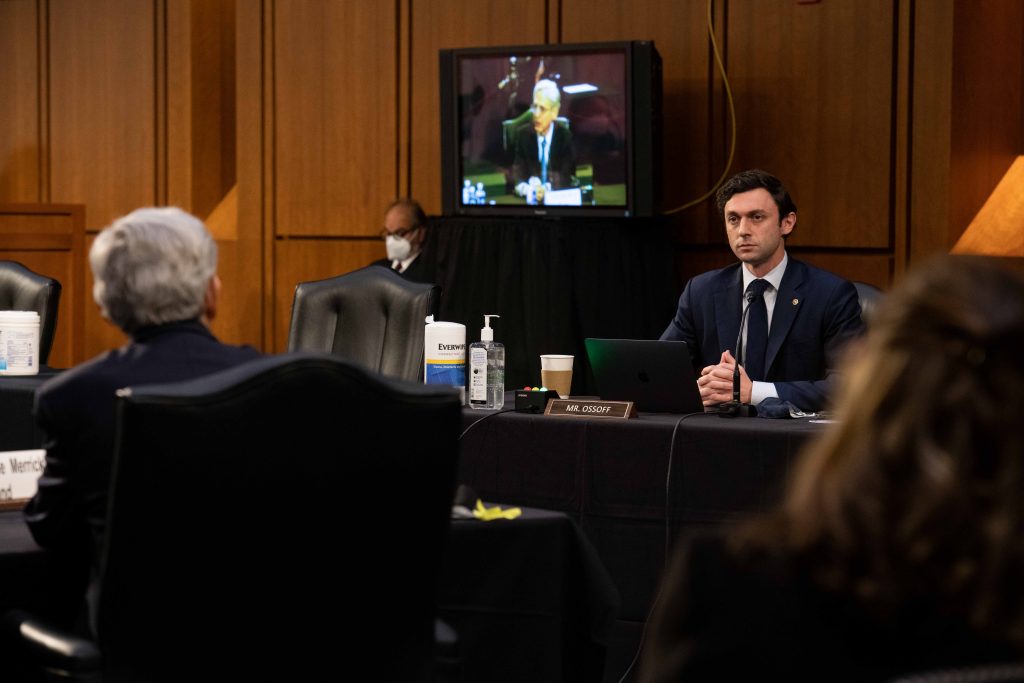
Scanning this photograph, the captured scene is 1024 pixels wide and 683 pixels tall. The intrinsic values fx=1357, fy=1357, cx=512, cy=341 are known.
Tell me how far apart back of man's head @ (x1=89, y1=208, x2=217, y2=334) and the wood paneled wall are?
4.25 m

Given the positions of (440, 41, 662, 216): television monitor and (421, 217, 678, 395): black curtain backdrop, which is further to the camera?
(421, 217, 678, 395): black curtain backdrop

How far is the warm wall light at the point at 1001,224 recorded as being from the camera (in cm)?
549

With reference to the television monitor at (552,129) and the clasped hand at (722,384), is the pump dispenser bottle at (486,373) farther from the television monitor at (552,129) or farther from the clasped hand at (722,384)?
the television monitor at (552,129)

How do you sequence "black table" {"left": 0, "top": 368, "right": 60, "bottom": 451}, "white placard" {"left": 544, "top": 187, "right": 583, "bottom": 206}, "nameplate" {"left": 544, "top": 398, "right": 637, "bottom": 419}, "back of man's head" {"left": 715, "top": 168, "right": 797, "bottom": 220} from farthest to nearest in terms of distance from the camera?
"white placard" {"left": 544, "top": 187, "right": 583, "bottom": 206}, "back of man's head" {"left": 715, "top": 168, "right": 797, "bottom": 220}, "black table" {"left": 0, "top": 368, "right": 60, "bottom": 451}, "nameplate" {"left": 544, "top": 398, "right": 637, "bottom": 419}

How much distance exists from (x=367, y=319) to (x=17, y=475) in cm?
179

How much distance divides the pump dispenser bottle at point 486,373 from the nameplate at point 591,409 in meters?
0.22

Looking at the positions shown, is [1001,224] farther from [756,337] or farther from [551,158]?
[756,337]

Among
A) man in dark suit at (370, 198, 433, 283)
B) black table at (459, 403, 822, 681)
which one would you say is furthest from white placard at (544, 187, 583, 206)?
black table at (459, 403, 822, 681)

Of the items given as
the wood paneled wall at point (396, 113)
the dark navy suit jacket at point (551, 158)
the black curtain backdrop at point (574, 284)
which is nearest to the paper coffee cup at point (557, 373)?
the black curtain backdrop at point (574, 284)

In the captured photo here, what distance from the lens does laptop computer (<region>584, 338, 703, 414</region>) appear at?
325 cm

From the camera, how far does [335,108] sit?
6.74 meters

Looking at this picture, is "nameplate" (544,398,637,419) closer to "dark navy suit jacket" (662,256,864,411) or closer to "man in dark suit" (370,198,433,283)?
"dark navy suit jacket" (662,256,864,411)

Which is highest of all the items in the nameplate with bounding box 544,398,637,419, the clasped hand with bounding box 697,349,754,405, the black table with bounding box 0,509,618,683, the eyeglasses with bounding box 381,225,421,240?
the eyeglasses with bounding box 381,225,421,240

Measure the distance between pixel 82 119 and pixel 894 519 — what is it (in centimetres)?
761
